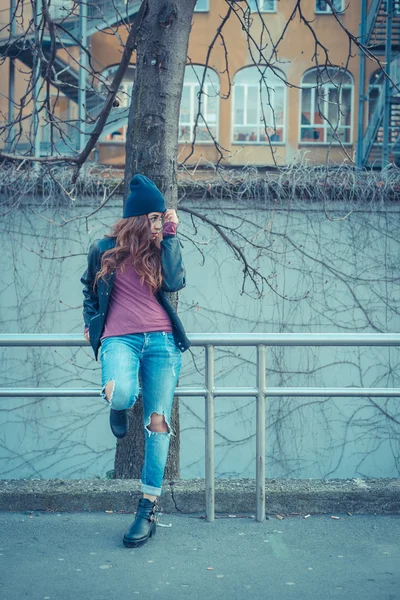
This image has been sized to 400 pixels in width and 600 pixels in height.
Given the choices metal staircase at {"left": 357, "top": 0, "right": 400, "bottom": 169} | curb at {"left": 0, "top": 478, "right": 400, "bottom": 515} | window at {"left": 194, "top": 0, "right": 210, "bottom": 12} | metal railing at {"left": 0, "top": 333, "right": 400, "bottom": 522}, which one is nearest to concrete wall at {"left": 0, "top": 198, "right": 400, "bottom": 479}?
curb at {"left": 0, "top": 478, "right": 400, "bottom": 515}

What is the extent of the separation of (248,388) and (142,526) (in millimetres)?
968

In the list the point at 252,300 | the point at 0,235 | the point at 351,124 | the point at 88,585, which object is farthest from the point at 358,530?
the point at 351,124

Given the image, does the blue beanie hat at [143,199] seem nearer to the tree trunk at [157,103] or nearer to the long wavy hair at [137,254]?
the long wavy hair at [137,254]

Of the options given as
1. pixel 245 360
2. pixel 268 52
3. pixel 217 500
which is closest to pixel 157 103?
pixel 217 500

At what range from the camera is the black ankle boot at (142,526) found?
3682 millimetres

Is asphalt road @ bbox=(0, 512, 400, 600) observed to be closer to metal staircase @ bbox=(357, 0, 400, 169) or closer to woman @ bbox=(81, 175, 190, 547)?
woman @ bbox=(81, 175, 190, 547)

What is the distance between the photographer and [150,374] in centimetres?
380

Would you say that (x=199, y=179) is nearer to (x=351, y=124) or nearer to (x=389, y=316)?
(x=389, y=316)

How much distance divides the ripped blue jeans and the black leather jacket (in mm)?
61

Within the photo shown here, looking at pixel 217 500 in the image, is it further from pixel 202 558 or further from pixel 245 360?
pixel 245 360

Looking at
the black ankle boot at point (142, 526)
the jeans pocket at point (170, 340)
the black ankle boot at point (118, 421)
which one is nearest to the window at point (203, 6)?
the jeans pocket at point (170, 340)

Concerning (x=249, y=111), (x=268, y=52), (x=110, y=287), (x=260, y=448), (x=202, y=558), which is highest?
(x=268, y=52)

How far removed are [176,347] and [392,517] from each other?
1.64 metres

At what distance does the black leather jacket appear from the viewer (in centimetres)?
376
